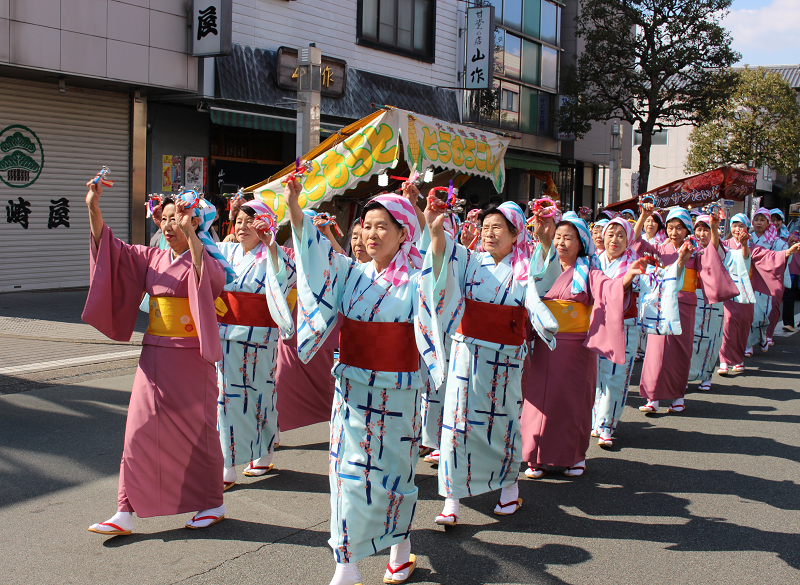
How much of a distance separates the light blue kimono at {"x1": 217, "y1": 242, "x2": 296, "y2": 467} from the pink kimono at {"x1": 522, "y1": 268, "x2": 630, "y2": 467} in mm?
1688

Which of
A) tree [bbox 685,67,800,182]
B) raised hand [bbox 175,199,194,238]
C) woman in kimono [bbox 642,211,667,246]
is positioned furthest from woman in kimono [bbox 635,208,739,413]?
tree [bbox 685,67,800,182]

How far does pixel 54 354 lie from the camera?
25.9 ft

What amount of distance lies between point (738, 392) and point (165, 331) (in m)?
6.43

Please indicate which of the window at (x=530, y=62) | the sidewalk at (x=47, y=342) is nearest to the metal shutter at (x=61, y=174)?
the sidewalk at (x=47, y=342)

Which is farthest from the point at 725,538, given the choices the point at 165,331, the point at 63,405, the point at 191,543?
the point at 63,405

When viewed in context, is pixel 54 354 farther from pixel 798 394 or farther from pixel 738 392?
pixel 798 394

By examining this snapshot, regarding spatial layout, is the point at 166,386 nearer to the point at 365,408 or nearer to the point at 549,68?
the point at 365,408

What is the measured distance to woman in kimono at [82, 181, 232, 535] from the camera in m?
3.75

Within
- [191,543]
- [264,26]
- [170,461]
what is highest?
[264,26]

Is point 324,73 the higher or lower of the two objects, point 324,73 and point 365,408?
the higher

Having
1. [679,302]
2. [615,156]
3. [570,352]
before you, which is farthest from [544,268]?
[615,156]

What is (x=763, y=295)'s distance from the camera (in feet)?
34.4

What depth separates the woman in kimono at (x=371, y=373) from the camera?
330cm

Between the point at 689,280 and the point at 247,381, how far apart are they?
15.4 ft
